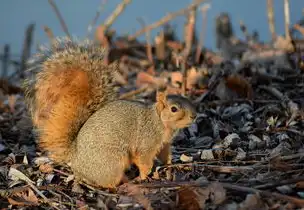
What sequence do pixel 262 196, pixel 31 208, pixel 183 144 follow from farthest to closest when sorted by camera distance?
1. pixel 183 144
2. pixel 31 208
3. pixel 262 196

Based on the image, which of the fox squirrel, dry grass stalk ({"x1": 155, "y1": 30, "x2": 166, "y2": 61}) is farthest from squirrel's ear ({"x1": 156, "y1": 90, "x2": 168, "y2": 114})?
dry grass stalk ({"x1": 155, "y1": 30, "x2": 166, "y2": 61})

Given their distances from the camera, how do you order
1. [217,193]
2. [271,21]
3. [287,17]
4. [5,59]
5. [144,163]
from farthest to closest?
[5,59] < [271,21] < [287,17] < [144,163] < [217,193]

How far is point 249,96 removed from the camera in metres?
4.12

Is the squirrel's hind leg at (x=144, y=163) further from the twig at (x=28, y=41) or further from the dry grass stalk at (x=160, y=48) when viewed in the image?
the twig at (x=28, y=41)

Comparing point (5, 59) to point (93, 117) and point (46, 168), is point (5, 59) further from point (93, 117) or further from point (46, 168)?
point (93, 117)

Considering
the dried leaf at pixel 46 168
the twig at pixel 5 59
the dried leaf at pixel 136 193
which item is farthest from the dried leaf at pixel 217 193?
the twig at pixel 5 59

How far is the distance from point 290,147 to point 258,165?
480 millimetres

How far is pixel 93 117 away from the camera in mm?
2979

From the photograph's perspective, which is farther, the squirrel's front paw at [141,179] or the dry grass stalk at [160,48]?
the dry grass stalk at [160,48]

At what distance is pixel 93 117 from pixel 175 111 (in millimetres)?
505

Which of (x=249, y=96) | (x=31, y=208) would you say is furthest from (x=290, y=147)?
(x=31, y=208)

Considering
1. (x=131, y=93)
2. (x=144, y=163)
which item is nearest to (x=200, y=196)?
(x=144, y=163)

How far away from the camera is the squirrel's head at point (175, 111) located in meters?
2.88

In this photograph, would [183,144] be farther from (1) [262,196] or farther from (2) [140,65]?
(2) [140,65]
